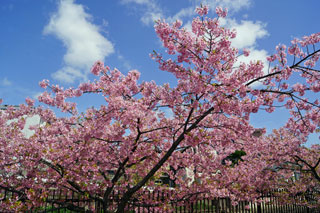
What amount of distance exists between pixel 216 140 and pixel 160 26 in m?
4.71

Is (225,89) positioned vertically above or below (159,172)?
above

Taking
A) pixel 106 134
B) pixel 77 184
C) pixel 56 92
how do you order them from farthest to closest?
pixel 56 92 → pixel 106 134 → pixel 77 184

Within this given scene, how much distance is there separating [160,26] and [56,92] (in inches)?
231

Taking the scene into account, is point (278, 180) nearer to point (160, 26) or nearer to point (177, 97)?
point (177, 97)

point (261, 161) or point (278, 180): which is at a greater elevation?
point (261, 161)

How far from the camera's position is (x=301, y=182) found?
48.1 ft

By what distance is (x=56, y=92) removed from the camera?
10.3 metres

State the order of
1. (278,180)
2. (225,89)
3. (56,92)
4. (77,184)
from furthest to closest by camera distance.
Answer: (278,180), (56,92), (77,184), (225,89)

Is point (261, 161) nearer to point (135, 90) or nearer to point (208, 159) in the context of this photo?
point (208, 159)

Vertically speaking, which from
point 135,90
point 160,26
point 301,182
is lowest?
point 301,182

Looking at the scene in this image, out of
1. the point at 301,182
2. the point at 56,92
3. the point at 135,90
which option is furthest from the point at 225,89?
the point at 301,182

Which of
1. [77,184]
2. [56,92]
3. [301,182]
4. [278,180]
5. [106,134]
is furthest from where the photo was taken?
[278,180]

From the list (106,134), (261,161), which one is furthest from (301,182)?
(106,134)

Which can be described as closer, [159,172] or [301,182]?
[159,172]
